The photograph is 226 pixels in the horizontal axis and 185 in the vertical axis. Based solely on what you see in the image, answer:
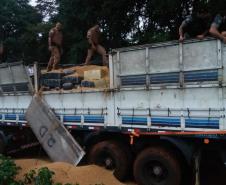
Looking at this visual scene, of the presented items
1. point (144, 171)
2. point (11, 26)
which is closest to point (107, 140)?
point (144, 171)

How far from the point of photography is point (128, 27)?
712 inches

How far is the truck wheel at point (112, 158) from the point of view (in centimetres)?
725

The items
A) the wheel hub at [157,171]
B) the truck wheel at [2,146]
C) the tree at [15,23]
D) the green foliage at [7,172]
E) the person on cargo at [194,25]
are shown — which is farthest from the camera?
the tree at [15,23]

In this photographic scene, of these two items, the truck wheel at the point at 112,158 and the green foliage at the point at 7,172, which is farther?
the truck wheel at the point at 112,158

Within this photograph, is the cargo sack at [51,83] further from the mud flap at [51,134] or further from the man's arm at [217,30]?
the man's arm at [217,30]

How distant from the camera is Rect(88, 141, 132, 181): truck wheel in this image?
Result: 725cm

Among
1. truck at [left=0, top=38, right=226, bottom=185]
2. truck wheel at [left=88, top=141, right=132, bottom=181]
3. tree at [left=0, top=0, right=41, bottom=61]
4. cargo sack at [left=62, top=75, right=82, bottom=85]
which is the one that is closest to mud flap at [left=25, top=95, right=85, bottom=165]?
truck at [left=0, top=38, right=226, bottom=185]

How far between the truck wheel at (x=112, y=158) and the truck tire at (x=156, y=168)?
0.32 m

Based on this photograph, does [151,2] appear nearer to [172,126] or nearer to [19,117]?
[19,117]

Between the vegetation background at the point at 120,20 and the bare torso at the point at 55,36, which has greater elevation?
the vegetation background at the point at 120,20

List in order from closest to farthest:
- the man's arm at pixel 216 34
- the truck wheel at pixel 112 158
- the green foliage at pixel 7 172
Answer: the man's arm at pixel 216 34 → the green foliage at pixel 7 172 → the truck wheel at pixel 112 158

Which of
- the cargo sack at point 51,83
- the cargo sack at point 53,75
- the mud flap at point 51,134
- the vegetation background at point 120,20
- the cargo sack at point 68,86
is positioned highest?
the vegetation background at point 120,20

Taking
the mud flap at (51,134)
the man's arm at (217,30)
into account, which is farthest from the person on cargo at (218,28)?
the mud flap at (51,134)

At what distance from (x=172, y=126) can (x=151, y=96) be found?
63cm
